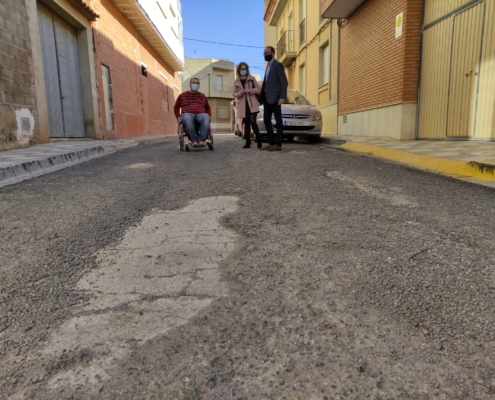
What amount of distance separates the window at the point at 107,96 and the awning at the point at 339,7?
6806 millimetres

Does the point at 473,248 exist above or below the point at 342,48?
below

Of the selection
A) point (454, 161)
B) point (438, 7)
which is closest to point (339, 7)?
point (438, 7)

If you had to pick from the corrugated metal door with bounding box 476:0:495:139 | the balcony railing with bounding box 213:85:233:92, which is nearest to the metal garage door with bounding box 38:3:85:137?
the corrugated metal door with bounding box 476:0:495:139

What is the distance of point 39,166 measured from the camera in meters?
4.66

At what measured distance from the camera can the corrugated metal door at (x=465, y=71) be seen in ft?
20.7

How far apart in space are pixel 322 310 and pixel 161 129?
727 inches

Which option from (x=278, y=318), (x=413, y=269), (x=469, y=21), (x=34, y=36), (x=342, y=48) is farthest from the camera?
(x=342, y=48)

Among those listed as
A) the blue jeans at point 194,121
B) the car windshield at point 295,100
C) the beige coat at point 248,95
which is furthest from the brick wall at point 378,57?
the blue jeans at point 194,121

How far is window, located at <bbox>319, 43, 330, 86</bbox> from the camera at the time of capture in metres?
13.6

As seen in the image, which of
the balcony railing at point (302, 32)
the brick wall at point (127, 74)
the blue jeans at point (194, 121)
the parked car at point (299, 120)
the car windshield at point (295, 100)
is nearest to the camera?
the blue jeans at point (194, 121)

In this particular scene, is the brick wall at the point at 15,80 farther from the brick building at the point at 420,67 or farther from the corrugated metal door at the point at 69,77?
the brick building at the point at 420,67

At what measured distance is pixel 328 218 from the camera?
2449 millimetres

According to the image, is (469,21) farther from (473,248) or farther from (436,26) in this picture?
(473,248)

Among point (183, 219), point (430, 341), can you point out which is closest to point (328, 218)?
point (183, 219)
